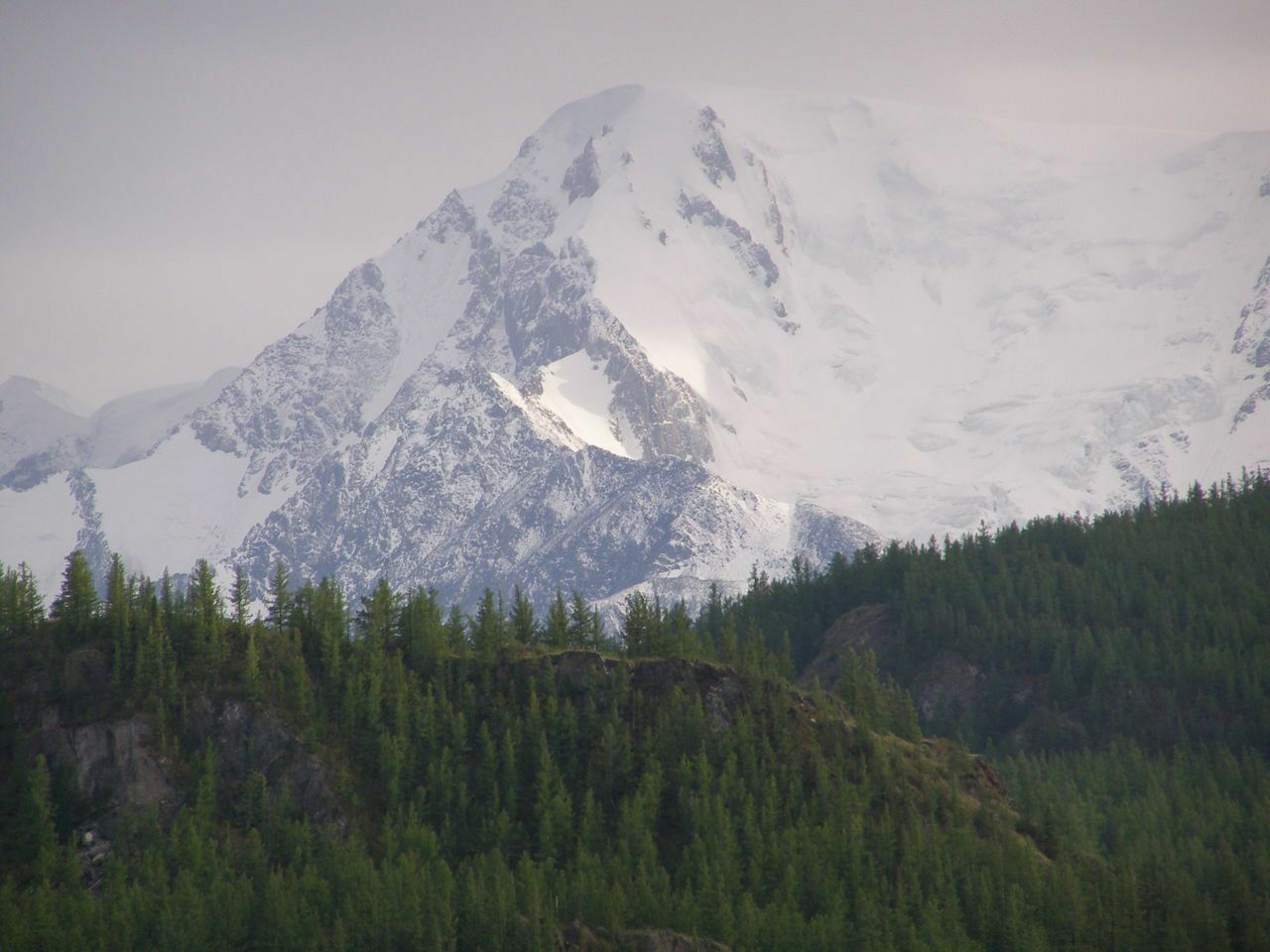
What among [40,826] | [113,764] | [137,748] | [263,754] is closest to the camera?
[40,826]

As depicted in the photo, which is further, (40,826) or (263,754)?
(263,754)

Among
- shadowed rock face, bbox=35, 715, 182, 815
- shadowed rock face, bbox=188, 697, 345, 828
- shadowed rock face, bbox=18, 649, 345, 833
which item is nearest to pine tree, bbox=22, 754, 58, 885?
shadowed rock face, bbox=18, 649, 345, 833

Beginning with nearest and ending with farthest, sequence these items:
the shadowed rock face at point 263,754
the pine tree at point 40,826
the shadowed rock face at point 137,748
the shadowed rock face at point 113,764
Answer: the pine tree at point 40,826 → the shadowed rock face at point 113,764 → the shadowed rock face at point 137,748 → the shadowed rock face at point 263,754

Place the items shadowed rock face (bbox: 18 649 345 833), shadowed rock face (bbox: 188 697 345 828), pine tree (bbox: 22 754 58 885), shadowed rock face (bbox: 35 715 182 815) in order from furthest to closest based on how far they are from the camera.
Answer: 1. shadowed rock face (bbox: 188 697 345 828)
2. shadowed rock face (bbox: 18 649 345 833)
3. shadowed rock face (bbox: 35 715 182 815)
4. pine tree (bbox: 22 754 58 885)

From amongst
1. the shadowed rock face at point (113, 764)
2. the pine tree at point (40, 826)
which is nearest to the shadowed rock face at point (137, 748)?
the shadowed rock face at point (113, 764)

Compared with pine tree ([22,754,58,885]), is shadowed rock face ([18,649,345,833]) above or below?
above

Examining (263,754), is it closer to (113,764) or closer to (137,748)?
(137,748)

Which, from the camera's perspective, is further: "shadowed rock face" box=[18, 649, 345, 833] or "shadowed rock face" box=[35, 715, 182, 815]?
"shadowed rock face" box=[18, 649, 345, 833]

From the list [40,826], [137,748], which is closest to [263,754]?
[137,748]

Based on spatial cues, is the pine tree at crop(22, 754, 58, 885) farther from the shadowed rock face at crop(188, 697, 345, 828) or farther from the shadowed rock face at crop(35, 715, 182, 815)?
the shadowed rock face at crop(188, 697, 345, 828)

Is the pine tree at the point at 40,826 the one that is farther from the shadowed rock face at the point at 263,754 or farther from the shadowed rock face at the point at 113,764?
the shadowed rock face at the point at 263,754

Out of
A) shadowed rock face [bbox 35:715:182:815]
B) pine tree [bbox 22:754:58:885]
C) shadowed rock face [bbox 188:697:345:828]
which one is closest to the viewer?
pine tree [bbox 22:754:58:885]

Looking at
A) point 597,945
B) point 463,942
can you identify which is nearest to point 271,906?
point 463,942

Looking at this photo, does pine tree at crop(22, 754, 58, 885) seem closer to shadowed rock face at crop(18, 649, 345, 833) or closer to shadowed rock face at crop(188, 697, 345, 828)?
shadowed rock face at crop(18, 649, 345, 833)
